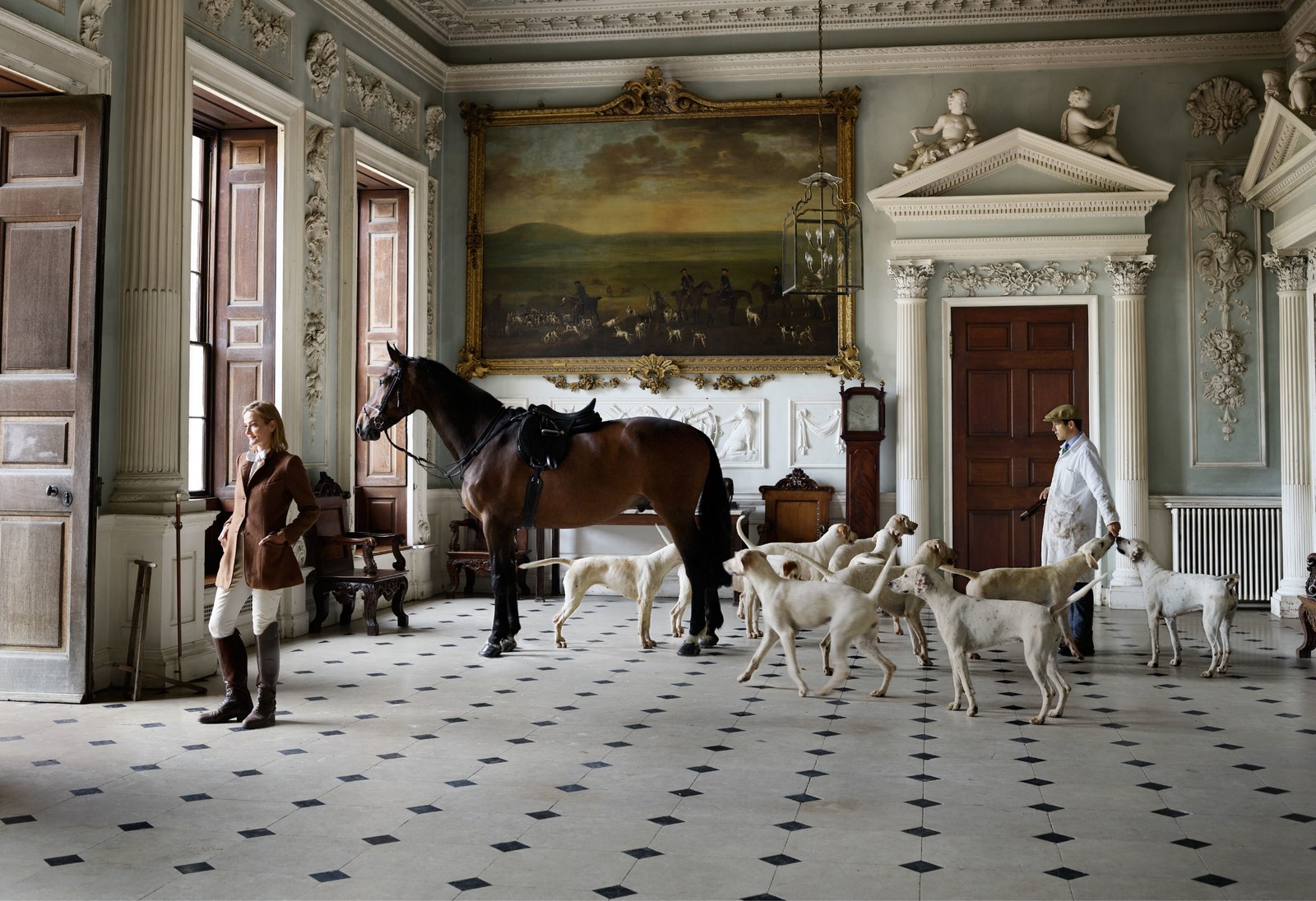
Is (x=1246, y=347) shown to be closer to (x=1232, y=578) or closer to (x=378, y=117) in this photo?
(x=1232, y=578)

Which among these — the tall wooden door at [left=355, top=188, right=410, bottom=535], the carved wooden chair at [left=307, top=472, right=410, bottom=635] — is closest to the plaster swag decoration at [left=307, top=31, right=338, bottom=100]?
the tall wooden door at [left=355, top=188, right=410, bottom=535]

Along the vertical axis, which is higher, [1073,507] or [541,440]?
[541,440]

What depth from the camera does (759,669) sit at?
7.75 m

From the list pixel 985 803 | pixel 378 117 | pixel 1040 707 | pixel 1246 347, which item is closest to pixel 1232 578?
pixel 1040 707

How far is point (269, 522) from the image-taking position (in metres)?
5.97

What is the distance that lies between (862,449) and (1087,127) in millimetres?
3802

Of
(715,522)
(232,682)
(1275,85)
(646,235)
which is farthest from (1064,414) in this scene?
(232,682)

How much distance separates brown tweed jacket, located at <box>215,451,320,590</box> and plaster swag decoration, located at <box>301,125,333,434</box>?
3.79 meters

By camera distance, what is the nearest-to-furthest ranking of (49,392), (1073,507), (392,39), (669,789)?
(669,789) → (49,392) → (1073,507) → (392,39)

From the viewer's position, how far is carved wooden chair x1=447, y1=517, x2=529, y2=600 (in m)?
11.6

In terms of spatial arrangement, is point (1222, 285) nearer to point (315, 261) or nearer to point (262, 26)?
point (315, 261)

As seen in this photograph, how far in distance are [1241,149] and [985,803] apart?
9.09 metres

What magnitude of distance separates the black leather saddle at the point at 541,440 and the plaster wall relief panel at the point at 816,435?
382cm

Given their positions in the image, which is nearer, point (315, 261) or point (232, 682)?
point (232, 682)
